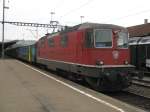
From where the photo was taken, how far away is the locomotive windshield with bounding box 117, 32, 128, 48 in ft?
56.8

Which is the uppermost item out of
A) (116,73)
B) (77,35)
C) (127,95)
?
(77,35)

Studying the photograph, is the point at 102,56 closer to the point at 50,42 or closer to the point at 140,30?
the point at 50,42

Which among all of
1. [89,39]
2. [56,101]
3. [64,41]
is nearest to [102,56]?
[89,39]

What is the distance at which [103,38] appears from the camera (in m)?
17.0

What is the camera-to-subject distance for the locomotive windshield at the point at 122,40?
1731 centimetres

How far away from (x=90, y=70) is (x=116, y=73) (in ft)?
Result: 3.75

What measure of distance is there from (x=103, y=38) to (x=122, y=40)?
3.46 ft

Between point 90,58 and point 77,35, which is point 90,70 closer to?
point 90,58

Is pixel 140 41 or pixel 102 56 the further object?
pixel 140 41

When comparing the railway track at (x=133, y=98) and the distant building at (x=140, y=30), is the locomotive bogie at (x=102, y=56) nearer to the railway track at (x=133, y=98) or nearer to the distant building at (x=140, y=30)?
the railway track at (x=133, y=98)

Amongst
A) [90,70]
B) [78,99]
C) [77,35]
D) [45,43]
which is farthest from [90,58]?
[45,43]

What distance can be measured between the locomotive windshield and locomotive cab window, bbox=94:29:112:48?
498 mm

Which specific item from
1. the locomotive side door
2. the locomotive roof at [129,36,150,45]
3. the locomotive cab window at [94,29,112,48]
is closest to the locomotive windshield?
the locomotive cab window at [94,29,112,48]

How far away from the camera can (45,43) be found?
29.2 meters
